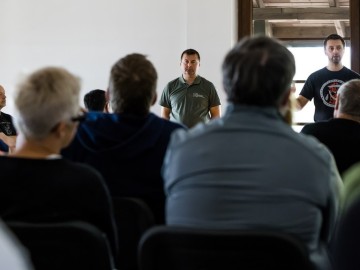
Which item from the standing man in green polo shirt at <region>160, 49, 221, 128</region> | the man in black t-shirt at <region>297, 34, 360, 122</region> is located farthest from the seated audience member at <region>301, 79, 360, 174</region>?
the standing man in green polo shirt at <region>160, 49, 221, 128</region>

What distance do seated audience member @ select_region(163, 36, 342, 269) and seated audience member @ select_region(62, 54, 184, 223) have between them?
1.26 ft

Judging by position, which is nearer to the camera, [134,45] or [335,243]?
[335,243]

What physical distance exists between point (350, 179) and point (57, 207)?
884 millimetres

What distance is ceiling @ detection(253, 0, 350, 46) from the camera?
638cm

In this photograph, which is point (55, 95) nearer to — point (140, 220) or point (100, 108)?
point (140, 220)

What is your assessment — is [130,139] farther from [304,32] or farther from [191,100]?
[304,32]

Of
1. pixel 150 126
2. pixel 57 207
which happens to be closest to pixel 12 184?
pixel 57 207

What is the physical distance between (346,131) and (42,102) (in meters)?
1.49

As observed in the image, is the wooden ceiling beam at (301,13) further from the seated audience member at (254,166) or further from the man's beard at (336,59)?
the seated audience member at (254,166)

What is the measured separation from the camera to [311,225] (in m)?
1.45

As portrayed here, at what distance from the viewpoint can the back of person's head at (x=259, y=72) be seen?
1486 mm

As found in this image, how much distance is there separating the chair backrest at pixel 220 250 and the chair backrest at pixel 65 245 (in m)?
0.13

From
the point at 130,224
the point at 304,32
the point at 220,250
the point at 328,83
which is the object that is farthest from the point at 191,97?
the point at 220,250

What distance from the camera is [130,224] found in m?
1.75
